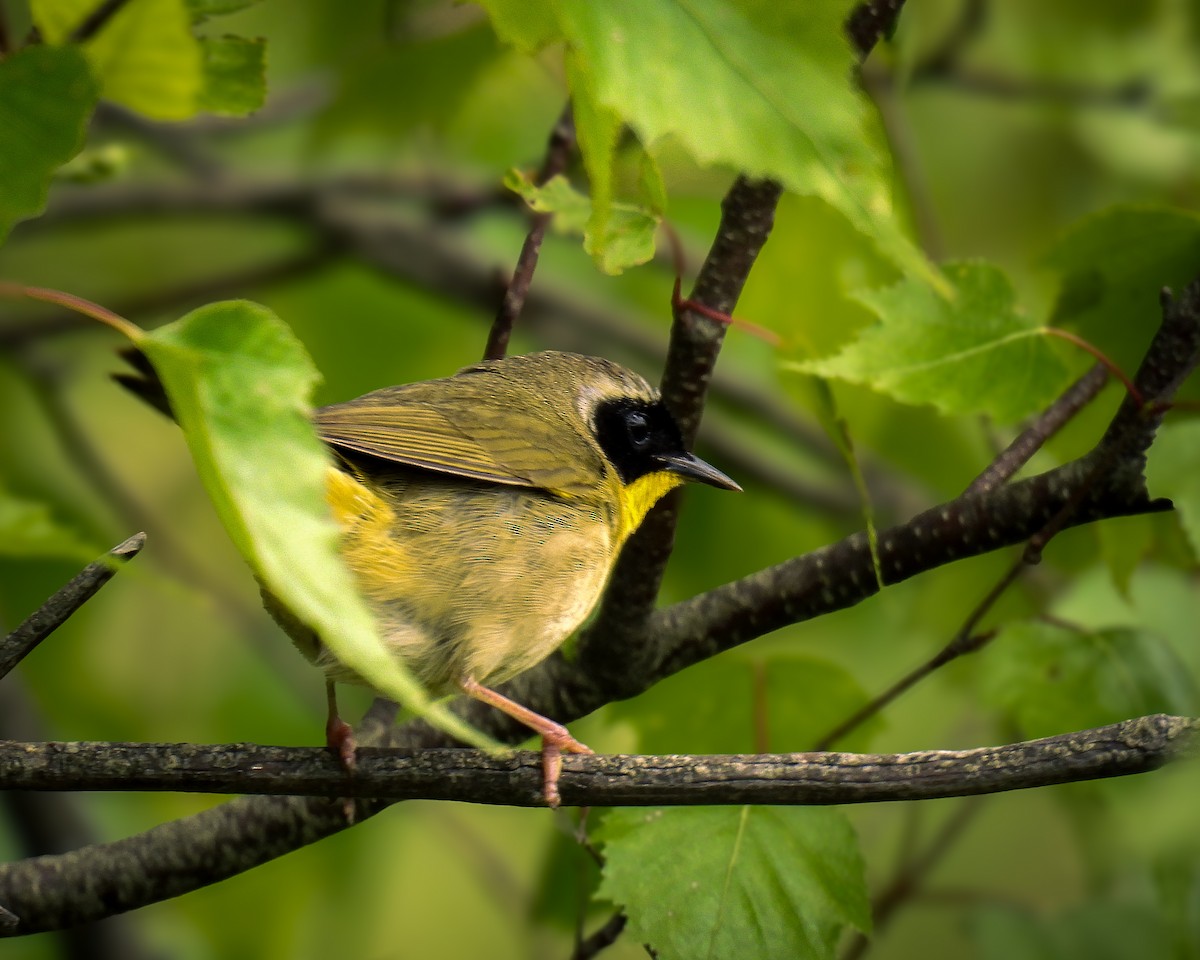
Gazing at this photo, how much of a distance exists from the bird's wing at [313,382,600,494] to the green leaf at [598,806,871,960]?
0.67m

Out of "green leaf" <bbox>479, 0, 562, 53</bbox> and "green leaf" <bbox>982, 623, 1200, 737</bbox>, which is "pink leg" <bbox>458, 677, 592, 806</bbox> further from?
"green leaf" <bbox>479, 0, 562, 53</bbox>

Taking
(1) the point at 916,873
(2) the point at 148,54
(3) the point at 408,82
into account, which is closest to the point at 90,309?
(2) the point at 148,54

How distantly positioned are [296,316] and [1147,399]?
364 cm

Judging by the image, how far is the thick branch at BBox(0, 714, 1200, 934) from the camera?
1.72 meters

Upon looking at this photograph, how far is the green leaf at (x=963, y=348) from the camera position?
2.24 m

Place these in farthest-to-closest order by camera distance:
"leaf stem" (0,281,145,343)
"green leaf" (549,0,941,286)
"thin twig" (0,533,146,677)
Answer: "thin twig" (0,533,146,677)
"leaf stem" (0,281,145,343)
"green leaf" (549,0,941,286)

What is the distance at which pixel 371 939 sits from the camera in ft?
18.2

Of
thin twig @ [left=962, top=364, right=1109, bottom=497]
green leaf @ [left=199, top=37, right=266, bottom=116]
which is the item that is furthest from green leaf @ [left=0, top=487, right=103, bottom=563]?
thin twig @ [left=962, top=364, right=1109, bottom=497]

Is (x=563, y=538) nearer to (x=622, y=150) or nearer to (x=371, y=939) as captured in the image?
(x=622, y=150)

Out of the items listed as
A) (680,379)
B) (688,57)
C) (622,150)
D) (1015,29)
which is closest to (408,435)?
(680,379)

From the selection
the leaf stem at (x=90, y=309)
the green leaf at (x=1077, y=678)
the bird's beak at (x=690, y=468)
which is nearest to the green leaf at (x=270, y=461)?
the leaf stem at (x=90, y=309)

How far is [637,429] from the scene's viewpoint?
9.68 feet

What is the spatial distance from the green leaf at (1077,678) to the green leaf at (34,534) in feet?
5.38

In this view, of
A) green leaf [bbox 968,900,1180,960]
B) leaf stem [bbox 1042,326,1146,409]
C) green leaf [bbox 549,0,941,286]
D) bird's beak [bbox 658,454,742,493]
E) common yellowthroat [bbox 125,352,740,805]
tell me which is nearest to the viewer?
green leaf [bbox 549,0,941,286]
